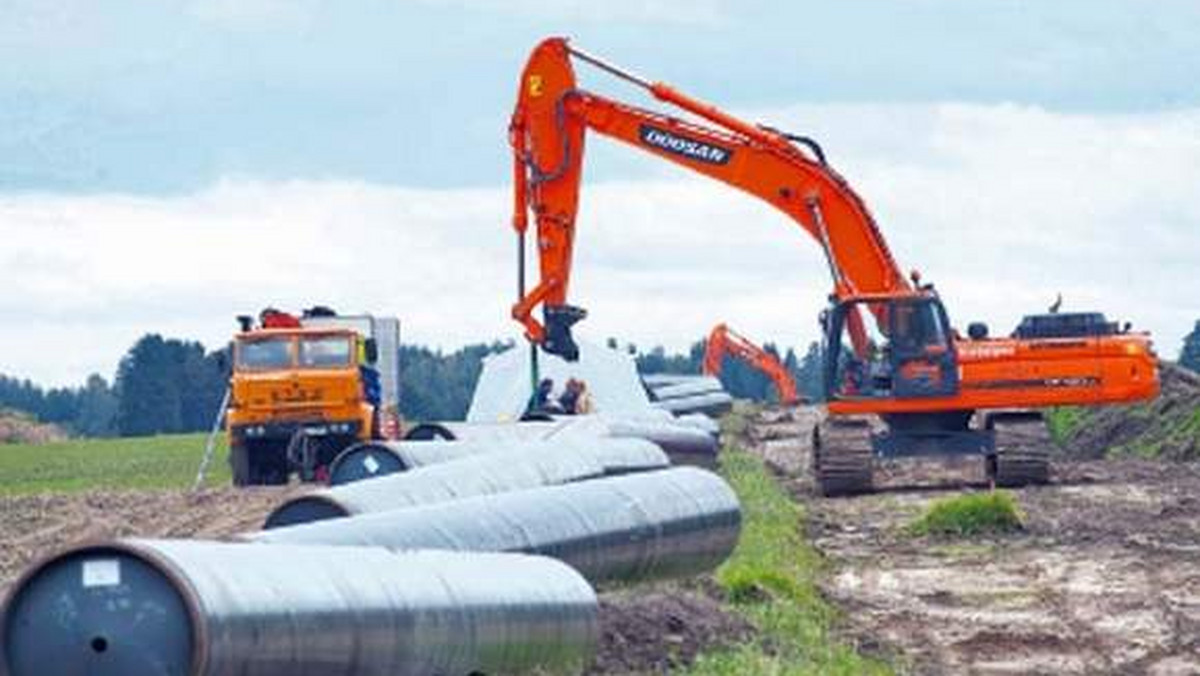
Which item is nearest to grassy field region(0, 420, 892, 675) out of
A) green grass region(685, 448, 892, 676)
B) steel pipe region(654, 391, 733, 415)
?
green grass region(685, 448, 892, 676)

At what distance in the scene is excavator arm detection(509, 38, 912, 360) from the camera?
40.1 meters

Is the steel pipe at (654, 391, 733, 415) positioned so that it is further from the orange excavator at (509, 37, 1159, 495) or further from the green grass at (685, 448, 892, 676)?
the green grass at (685, 448, 892, 676)

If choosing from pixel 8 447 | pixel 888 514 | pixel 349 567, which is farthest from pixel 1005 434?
pixel 8 447

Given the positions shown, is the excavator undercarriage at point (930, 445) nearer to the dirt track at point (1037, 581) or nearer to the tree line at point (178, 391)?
the dirt track at point (1037, 581)

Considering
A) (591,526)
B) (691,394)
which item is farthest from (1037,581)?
(691,394)

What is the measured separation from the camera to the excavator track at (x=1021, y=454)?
3716 cm

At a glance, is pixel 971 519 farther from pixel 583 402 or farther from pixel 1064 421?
pixel 1064 421

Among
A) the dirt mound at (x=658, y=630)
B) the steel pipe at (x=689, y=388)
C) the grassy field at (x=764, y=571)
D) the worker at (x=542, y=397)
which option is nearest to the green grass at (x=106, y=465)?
the grassy field at (x=764, y=571)

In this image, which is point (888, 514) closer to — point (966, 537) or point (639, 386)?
point (966, 537)

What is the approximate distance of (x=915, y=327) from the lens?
1505 inches

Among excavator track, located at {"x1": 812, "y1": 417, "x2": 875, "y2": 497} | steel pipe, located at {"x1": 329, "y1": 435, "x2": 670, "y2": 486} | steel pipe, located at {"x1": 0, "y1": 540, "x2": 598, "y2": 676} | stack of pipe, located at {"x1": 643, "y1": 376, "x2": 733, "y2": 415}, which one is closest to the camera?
steel pipe, located at {"x1": 0, "y1": 540, "x2": 598, "y2": 676}

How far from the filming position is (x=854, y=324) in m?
38.6

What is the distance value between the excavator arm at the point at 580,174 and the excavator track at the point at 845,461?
3.45m

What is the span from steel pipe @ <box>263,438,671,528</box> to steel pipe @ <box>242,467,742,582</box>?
867 millimetres
